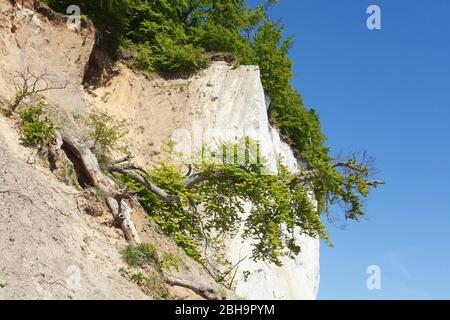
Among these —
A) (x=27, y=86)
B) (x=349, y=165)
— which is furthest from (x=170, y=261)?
(x=349, y=165)

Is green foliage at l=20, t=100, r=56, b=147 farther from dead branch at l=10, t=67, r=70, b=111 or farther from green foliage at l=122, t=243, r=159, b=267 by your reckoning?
green foliage at l=122, t=243, r=159, b=267

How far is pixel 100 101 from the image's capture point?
965 inches

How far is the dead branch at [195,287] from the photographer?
11.6m

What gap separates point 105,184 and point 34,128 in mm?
2077

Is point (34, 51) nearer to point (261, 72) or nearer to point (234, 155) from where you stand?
point (234, 155)

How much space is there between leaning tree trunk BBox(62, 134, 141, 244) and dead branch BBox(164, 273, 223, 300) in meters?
1.13

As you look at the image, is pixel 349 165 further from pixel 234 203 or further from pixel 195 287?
pixel 195 287

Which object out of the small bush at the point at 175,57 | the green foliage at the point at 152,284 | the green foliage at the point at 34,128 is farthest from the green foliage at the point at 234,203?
the small bush at the point at 175,57

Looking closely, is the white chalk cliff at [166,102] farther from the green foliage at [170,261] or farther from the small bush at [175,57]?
the green foliage at [170,261]

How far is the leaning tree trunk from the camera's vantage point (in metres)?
11.9

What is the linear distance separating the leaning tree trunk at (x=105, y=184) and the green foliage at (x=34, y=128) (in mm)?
853

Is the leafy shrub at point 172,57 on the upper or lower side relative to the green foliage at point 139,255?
upper

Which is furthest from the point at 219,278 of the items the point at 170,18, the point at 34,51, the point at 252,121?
the point at 170,18

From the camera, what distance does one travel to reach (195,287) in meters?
12.2
